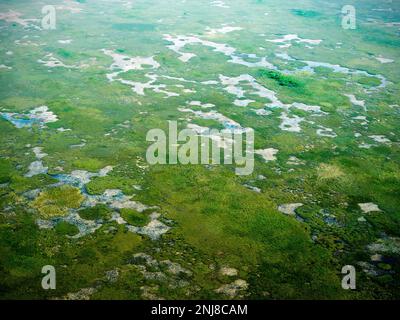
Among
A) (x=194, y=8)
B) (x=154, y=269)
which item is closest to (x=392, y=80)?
(x=154, y=269)

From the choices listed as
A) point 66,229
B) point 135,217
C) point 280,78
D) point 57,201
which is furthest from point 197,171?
point 280,78

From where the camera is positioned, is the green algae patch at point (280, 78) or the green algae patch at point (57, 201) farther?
the green algae patch at point (280, 78)

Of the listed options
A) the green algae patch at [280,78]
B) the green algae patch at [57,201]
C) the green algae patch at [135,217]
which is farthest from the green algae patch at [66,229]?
the green algae patch at [280,78]

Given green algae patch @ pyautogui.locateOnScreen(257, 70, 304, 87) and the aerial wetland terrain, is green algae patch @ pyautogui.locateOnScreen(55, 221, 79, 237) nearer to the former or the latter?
the aerial wetland terrain

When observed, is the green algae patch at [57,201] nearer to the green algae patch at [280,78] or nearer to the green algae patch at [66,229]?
the green algae patch at [66,229]

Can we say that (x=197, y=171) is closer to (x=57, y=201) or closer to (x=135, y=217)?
(x=135, y=217)

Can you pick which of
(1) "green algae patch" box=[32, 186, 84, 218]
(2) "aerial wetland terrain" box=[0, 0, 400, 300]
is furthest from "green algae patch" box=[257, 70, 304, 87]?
(1) "green algae patch" box=[32, 186, 84, 218]
